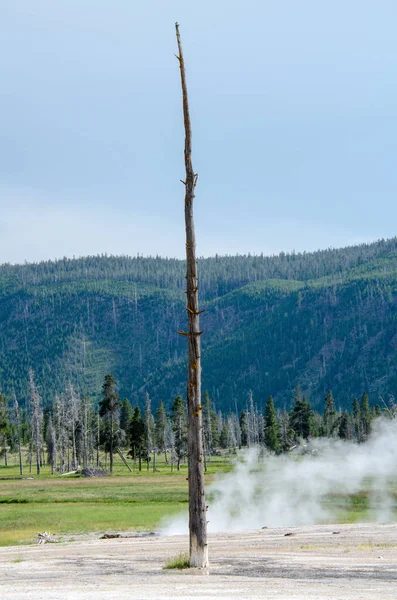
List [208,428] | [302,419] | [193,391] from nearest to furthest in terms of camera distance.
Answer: [193,391] < [302,419] < [208,428]

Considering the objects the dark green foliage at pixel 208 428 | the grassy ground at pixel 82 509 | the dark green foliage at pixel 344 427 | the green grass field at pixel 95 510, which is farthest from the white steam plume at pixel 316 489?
the dark green foliage at pixel 344 427

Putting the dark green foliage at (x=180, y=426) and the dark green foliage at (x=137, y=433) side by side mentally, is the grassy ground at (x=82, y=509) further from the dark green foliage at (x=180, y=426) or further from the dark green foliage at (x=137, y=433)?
the dark green foliage at (x=180, y=426)

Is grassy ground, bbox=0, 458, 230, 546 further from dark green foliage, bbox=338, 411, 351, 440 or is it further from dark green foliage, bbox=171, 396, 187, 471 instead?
dark green foliage, bbox=338, 411, 351, 440

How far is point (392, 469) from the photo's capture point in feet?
148

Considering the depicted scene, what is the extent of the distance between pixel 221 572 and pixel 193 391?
4.00m

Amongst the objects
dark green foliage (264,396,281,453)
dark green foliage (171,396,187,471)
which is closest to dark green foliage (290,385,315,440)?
dark green foliage (264,396,281,453)

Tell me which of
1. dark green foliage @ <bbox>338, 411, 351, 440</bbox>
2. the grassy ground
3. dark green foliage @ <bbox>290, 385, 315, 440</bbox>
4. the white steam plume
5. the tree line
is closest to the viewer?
the grassy ground

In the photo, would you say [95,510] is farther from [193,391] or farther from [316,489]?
[193,391]

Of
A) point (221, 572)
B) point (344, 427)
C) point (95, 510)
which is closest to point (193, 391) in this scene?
point (221, 572)

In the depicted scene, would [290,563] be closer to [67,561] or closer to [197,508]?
[197,508]

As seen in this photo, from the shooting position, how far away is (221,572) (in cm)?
1677

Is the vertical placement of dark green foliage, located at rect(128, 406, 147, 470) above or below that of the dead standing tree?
below

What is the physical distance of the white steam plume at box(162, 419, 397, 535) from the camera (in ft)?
139

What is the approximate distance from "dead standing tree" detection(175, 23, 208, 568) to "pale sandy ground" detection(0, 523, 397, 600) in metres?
0.79
